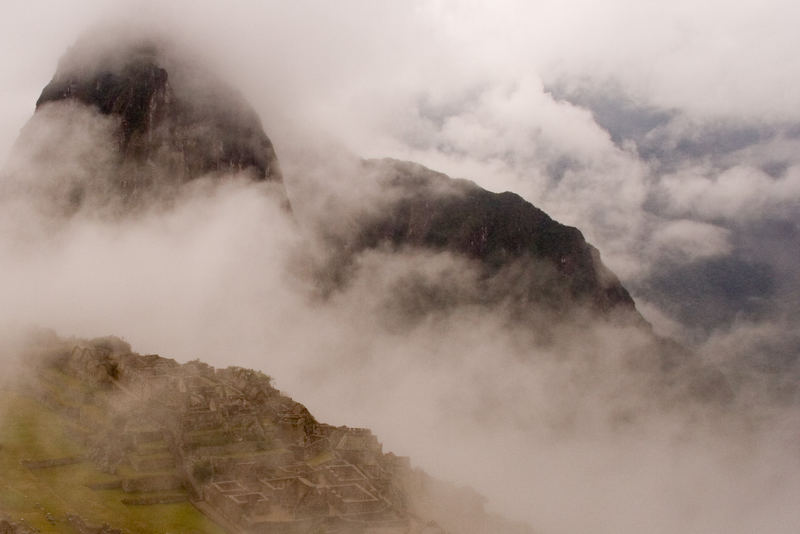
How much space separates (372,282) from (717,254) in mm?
47999

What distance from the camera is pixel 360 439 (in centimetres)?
4512

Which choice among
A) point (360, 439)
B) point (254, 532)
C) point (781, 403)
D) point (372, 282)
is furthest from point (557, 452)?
point (254, 532)

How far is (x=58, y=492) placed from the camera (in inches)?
1240

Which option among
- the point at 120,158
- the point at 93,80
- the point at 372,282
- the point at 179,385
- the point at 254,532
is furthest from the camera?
the point at 372,282

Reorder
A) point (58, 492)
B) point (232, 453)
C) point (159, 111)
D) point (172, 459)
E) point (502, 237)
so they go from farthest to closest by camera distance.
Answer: point (502, 237), point (159, 111), point (232, 453), point (172, 459), point (58, 492)

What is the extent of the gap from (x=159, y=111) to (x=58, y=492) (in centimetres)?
7488

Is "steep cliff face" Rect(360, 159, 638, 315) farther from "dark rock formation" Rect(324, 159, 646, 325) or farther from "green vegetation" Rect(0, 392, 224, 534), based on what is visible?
"green vegetation" Rect(0, 392, 224, 534)

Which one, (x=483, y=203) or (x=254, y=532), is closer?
(x=254, y=532)

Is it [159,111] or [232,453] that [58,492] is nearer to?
[232,453]

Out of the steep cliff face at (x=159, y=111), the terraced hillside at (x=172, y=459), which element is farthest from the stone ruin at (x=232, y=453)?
the steep cliff face at (x=159, y=111)

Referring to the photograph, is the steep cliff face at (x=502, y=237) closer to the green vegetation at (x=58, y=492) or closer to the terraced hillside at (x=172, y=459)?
the terraced hillside at (x=172, y=459)

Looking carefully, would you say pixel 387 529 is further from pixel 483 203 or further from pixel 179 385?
pixel 483 203

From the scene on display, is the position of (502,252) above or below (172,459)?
above

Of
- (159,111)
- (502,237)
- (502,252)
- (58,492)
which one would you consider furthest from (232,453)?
(502,237)
